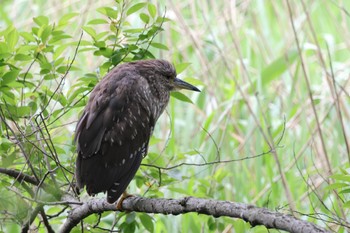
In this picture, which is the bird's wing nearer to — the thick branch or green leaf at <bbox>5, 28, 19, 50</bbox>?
the thick branch

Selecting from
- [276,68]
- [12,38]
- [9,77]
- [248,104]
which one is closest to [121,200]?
[9,77]

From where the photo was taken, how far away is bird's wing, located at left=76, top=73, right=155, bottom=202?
274 cm

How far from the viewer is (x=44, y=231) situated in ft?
10.4

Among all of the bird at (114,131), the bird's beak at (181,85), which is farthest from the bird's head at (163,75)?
the bird at (114,131)

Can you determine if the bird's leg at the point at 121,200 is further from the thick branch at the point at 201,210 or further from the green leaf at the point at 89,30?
the green leaf at the point at 89,30

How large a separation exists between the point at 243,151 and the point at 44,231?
1512 mm

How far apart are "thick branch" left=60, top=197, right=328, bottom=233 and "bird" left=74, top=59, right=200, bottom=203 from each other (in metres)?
0.07

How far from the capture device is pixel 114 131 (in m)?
2.91

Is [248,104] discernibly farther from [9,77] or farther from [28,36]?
[9,77]

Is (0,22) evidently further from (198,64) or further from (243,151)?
(243,151)

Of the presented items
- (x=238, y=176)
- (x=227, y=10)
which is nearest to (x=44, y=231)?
(x=238, y=176)

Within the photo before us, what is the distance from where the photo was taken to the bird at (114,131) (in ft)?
8.98

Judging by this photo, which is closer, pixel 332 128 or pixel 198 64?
pixel 332 128

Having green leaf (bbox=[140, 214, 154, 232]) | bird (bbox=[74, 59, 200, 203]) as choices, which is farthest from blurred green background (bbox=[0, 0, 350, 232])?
green leaf (bbox=[140, 214, 154, 232])
